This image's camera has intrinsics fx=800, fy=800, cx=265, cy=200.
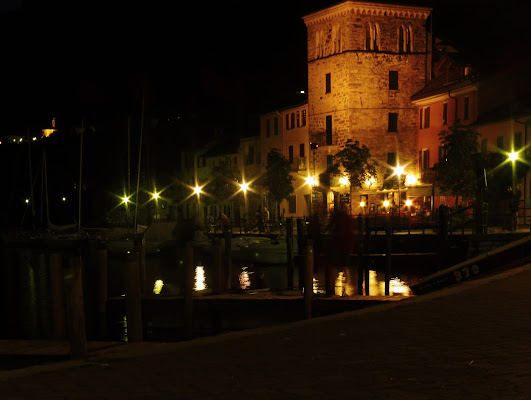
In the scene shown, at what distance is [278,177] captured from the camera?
64.9 m

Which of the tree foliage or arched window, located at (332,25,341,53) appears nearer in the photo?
the tree foliage

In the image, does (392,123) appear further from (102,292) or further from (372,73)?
(102,292)

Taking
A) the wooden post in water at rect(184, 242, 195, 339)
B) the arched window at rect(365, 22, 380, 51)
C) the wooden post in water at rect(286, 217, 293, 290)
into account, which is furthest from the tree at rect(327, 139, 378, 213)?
the wooden post in water at rect(184, 242, 195, 339)

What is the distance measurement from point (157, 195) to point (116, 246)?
32674 millimetres

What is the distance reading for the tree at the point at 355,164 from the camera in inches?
2441

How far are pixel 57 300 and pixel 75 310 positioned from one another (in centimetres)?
764

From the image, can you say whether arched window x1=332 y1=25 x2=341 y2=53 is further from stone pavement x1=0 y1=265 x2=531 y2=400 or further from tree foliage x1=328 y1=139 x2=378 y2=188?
stone pavement x1=0 y1=265 x2=531 y2=400

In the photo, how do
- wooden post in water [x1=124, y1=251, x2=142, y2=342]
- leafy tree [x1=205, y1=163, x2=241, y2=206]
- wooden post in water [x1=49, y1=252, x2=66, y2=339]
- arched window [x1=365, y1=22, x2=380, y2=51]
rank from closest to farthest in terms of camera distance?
wooden post in water [x1=124, y1=251, x2=142, y2=342] < wooden post in water [x1=49, y1=252, x2=66, y2=339] < arched window [x1=365, y1=22, x2=380, y2=51] < leafy tree [x1=205, y1=163, x2=241, y2=206]

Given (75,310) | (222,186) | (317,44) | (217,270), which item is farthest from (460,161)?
(75,310)

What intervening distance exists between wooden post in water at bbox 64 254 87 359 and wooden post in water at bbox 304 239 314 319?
17.7ft

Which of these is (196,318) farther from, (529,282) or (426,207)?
(426,207)

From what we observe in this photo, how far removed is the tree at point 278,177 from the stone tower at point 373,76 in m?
4.61

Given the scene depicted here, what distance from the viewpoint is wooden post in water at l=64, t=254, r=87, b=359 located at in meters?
10.6

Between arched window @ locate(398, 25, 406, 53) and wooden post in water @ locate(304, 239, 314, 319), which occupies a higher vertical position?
arched window @ locate(398, 25, 406, 53)
